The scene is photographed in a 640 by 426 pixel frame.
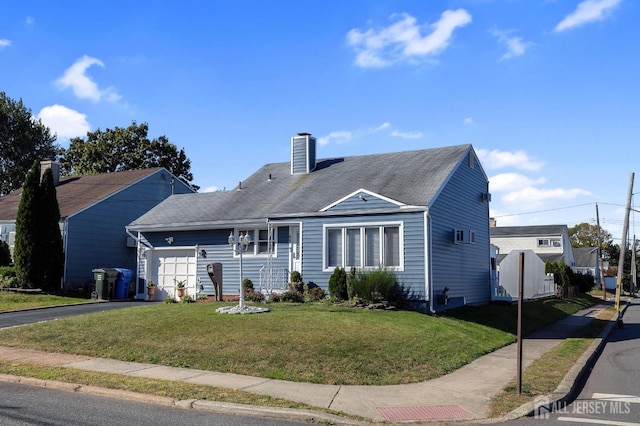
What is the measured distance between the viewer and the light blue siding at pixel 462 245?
762 inches

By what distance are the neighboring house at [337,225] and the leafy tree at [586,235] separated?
8125 centimetres

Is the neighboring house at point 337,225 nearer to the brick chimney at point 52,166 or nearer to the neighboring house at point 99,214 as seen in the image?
the neighboring house at point 99,214

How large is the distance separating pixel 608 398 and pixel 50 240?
78.9ft

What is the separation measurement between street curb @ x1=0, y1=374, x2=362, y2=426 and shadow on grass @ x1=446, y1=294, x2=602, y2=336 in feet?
37.0

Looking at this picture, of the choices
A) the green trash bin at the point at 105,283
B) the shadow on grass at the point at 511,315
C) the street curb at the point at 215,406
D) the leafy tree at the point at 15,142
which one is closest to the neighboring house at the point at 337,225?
the shadow on grass at the point at 511,315

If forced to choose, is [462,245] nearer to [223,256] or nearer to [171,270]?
[223,256]

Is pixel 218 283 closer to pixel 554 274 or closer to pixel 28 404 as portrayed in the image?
pixel 28 404

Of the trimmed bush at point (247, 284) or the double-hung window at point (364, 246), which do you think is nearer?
the double-hung window at point (364, 246)

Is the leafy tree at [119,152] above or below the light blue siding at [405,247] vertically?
above

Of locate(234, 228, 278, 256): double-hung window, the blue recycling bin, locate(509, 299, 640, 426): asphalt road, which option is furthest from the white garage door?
locate(509, 299, 640, 426): asphalt road

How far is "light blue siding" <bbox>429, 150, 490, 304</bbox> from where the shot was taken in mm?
19359

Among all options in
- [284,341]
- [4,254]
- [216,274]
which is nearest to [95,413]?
[284,341]

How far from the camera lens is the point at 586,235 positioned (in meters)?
98.9

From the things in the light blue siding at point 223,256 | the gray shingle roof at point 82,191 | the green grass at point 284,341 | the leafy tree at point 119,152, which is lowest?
the green grass at point 284,341
